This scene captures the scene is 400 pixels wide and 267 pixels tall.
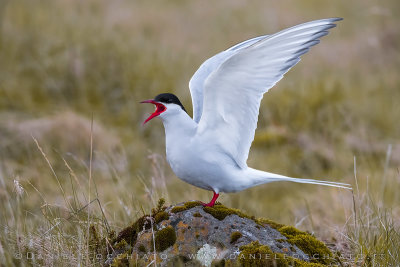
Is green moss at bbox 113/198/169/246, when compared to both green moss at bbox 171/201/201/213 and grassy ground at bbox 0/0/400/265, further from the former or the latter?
grassy ground at bbox 0/0/400/265

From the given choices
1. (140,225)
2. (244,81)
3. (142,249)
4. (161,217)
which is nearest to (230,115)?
(244,81)

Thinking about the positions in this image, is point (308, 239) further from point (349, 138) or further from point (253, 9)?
point (253, 9)

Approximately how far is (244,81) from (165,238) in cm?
100

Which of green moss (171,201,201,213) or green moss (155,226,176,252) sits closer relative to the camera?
green moss (155,226,176,252)

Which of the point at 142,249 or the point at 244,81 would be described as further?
the point at 244,81

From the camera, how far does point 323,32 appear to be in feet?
9.85

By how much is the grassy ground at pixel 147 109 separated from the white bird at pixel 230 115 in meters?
0.89

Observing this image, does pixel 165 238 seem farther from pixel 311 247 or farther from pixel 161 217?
pixel 311 247

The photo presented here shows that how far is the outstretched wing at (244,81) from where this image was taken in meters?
3.00

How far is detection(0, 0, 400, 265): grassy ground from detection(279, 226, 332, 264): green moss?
59 cm

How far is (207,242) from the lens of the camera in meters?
Answer: 2.93

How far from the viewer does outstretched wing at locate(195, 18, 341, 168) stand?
3.00 metres

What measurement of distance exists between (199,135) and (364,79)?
27.2 ft

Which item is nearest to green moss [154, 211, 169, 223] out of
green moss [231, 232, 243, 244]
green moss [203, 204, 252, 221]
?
green moss [203, 204, 252, 221]
